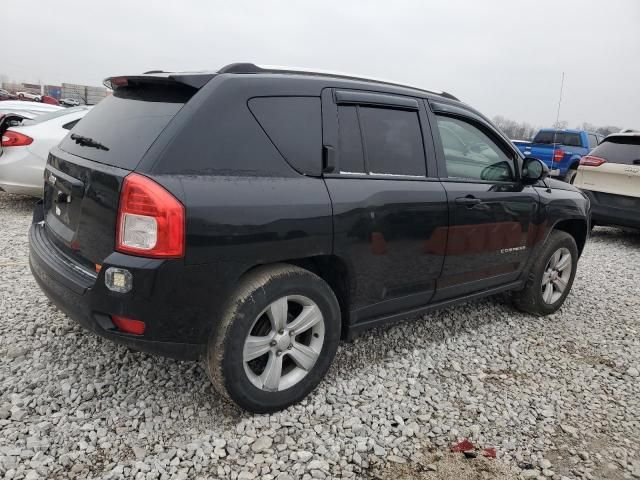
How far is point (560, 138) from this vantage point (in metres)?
14.8

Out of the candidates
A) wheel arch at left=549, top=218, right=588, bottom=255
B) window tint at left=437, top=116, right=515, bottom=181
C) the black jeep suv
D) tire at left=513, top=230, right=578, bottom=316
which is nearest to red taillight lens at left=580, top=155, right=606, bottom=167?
wheel arch at left=549, top=218, right=588, bottom=255

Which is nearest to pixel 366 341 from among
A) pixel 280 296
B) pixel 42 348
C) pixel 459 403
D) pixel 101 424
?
pixel 459 403

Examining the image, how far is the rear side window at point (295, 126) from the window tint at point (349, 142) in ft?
0.50

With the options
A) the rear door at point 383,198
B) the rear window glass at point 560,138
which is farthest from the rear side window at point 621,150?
the rear window glass at point 560,138

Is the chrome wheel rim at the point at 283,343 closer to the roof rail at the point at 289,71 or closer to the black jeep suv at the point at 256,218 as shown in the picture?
the black jeep suv at the point at 256,218

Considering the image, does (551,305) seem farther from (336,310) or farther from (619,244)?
(619,244)

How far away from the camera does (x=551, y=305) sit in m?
4.38

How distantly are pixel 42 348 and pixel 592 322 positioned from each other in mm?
4343

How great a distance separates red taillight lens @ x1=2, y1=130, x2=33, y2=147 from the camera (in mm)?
6320

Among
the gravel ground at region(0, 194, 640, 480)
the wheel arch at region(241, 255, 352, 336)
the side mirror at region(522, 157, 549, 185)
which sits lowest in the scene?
the gravel ground at region(0, 194, 640, 480)

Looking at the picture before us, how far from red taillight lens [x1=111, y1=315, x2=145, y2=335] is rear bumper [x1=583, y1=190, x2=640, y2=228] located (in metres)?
7.36

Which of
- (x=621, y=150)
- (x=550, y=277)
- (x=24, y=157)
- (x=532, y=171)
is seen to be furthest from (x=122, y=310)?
(x=621, y=150)

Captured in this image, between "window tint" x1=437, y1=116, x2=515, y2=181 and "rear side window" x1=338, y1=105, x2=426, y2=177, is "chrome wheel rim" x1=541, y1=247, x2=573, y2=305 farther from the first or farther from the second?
"rear side window" x1=338, y1=105, x2=426, y2=177

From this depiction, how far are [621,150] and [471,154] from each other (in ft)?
17.5
